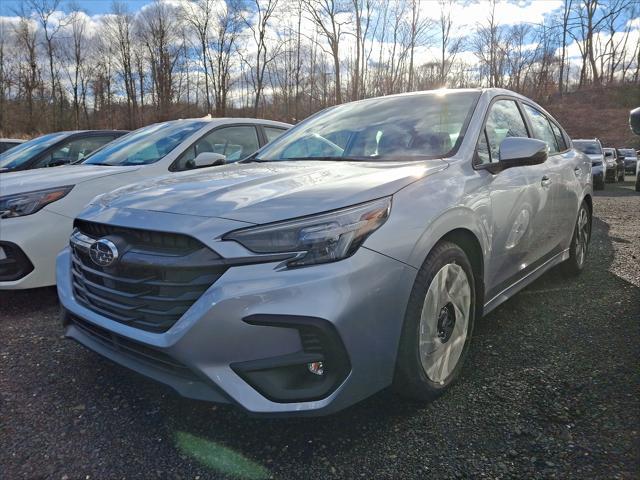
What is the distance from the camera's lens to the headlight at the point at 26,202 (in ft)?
10.9

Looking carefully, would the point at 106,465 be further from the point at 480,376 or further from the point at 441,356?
the point at 480,376

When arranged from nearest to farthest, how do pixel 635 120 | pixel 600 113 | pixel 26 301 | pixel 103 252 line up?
pixel 103 252, pixel 635 120, pixel 26 301, pixel 600 113

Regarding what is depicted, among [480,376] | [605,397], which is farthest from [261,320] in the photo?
[605,397]

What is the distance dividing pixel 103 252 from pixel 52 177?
217 cm

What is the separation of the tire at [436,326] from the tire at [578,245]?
2202 mm

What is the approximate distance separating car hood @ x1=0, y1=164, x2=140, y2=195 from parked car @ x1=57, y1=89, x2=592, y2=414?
1385 millimetres

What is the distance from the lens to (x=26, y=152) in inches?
231

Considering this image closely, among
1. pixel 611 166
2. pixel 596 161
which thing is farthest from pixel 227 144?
pixel 611 166

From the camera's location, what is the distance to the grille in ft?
5.52

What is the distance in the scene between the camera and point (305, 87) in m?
34.7

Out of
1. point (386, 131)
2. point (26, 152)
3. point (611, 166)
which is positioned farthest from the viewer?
point (611, 166)

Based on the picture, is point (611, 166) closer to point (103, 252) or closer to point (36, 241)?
point (36, 241)

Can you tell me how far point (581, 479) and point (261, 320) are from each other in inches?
49.8

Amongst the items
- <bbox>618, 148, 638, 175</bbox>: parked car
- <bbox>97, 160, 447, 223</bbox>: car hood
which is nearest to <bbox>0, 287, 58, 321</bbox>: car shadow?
<bbox>97, 160, 447, 223</bbox>: car hood
